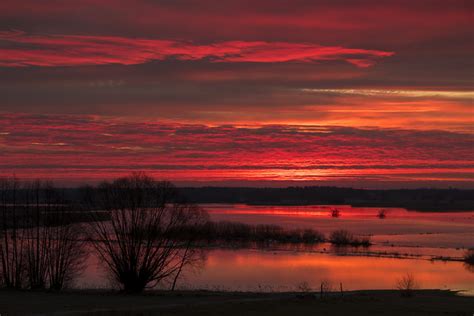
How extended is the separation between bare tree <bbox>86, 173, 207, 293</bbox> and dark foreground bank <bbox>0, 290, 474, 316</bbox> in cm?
921

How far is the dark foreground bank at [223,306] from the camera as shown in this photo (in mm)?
28469

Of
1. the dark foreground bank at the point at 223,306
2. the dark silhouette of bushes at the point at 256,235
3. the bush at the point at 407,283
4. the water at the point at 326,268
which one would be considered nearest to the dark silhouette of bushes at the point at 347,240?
the water at the point at 326,268

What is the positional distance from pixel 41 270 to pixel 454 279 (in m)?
33.9

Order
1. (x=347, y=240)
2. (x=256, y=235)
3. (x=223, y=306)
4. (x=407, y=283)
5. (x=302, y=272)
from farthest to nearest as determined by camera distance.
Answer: (x=256, y=235) → (x=347, y=240) → (x=302, y=272) → (x=407, y=283) → (x=223, y=306)

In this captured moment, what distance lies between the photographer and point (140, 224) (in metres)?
47.9

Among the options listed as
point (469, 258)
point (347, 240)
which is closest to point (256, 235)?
point (347, 240)

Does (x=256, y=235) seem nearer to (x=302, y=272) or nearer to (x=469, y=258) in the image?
(x=469, y=258)

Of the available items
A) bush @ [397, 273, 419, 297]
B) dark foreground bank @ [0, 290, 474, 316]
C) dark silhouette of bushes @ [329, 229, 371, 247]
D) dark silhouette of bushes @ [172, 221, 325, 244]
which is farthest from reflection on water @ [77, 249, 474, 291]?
dark silhouette of bushes @ [172, 221, 325, 244]

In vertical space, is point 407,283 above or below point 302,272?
above

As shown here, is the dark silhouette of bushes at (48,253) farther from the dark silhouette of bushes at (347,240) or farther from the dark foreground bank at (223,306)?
the dark silhouette of bushes at (347,240)

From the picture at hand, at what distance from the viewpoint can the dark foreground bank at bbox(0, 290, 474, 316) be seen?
28469 millimetres

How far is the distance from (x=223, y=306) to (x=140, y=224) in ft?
62.3

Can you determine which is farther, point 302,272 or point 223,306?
point 302,272

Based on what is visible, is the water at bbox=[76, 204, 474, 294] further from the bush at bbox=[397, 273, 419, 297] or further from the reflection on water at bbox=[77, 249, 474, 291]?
the bush at bbox=[397, 273, 419, 297]
